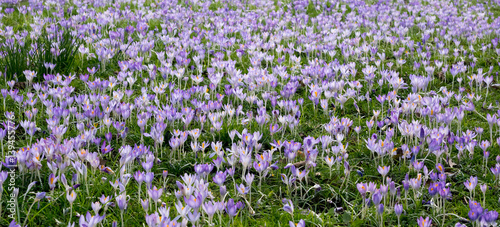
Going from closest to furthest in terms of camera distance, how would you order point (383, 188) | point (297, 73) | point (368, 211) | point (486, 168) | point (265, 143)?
point (383, 188) → point (368, 211) → point (486, 168) → point (265, 143) → point (297, 73)

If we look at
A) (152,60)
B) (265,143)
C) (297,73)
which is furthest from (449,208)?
(152,60)

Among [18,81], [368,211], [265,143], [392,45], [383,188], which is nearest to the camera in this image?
[383,188]

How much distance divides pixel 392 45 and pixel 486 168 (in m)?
3.77

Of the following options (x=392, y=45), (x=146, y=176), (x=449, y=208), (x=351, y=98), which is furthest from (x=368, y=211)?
(x=392, y=45)

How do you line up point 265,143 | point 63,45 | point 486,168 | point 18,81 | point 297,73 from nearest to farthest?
1. point 486,168
2. point 265,143
3. point 18,81
4. point 63,45
5. point 297,73

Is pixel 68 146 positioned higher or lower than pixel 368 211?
higher

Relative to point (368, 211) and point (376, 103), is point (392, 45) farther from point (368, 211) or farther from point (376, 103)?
point (368, 211)

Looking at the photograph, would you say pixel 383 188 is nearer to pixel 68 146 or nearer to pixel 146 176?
pixel 146 176

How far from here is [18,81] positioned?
4266 millimetres

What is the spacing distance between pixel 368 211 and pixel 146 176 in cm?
124

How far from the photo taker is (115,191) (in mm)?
2387

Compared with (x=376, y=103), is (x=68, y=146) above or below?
above

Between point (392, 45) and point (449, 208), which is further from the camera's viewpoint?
point (392, 45)

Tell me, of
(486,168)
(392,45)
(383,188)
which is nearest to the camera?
(383,188)
